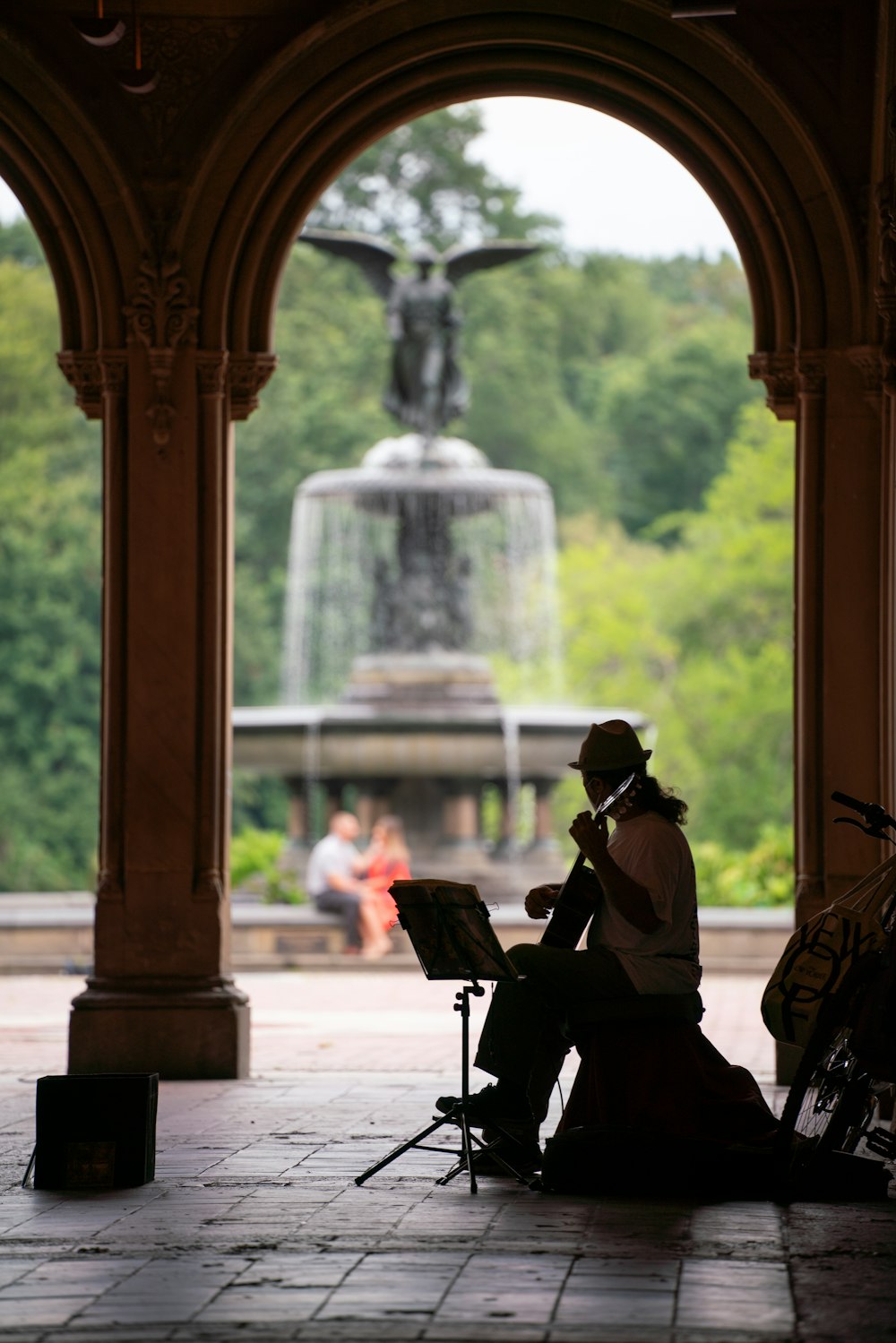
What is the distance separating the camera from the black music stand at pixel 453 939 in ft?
19.9

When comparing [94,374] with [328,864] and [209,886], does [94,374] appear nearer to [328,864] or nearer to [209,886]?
[209,886]

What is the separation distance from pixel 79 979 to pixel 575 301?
26.7 metres

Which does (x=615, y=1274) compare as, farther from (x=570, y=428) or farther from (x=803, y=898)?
(x=570, y=428)

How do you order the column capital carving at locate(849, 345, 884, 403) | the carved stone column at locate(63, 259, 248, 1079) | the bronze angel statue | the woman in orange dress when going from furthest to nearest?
the bronze angel statue
the woman in orange dress
the carved stone column at locate(63, 259, 248, 1079)
the column capital carving at locate(849, 345, 884, 403)

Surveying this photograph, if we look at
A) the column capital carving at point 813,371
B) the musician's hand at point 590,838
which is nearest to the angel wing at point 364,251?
the column capital carving at point 813,371

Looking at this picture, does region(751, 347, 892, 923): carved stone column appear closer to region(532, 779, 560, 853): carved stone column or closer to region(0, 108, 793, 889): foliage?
region(532, 779, 560, 853): carved stone column

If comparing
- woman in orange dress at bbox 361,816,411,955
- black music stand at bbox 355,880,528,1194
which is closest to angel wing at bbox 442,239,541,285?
woman in orange dress at bbox 361,816,411,955

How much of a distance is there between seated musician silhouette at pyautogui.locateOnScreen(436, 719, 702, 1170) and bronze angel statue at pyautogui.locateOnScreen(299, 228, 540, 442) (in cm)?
1331

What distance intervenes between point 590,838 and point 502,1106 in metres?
0.92

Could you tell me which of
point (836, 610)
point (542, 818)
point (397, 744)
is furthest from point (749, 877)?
point (836, 610)

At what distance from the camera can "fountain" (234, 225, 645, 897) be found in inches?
704

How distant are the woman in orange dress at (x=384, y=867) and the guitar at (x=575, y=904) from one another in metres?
9.81

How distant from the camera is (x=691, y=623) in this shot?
33.8 meters

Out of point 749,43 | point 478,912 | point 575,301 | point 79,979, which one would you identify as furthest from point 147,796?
point 575,301
